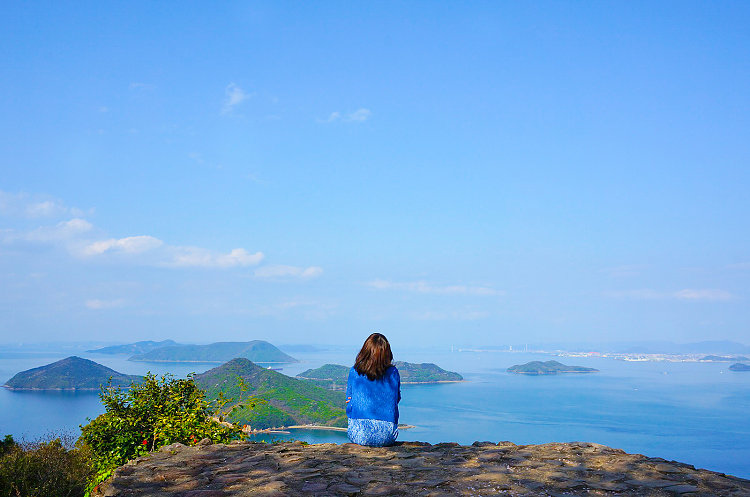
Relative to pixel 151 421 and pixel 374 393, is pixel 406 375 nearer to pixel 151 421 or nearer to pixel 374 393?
pixel 151 421

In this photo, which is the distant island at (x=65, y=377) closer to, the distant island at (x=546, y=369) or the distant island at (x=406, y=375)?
the distant island at (x=406, y=375)

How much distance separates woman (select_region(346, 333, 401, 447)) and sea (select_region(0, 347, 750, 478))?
41.3 m

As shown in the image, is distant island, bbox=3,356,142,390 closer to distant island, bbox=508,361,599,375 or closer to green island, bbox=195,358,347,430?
green island, bbox=195,358,347,430

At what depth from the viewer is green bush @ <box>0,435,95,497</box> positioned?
1046 cm

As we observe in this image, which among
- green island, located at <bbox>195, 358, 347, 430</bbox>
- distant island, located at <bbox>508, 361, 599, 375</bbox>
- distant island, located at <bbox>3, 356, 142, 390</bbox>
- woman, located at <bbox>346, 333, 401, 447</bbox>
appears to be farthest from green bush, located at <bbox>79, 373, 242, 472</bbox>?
distant island, located at <bbox>508, 361, 599, 375</bbox>

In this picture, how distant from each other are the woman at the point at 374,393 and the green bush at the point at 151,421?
2.90m

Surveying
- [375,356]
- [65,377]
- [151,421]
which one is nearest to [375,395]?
[375,356]

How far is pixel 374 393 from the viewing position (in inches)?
198

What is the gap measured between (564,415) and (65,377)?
9095 centimetres

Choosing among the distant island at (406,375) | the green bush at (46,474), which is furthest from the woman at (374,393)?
the distant island at (406,375)

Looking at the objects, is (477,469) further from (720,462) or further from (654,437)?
(654,437)

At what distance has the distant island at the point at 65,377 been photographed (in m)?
96.6

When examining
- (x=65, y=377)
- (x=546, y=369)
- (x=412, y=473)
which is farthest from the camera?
(x=546, y=369)

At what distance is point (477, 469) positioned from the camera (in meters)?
4.30
